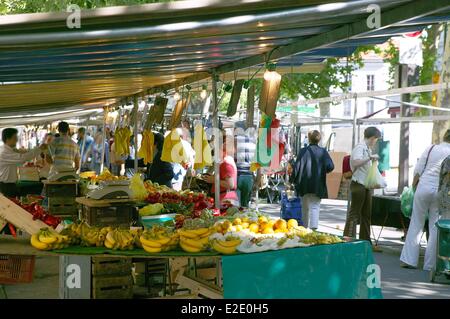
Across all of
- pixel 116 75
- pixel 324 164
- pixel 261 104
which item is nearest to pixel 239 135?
pixel 324 164

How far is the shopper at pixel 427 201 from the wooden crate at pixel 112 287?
436 centimetres

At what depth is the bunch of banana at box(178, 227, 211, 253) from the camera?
5.60 m

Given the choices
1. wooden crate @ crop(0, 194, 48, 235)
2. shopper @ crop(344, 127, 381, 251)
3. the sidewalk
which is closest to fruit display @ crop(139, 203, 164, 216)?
wooden crate @ crop(0, 194, 48, 235)

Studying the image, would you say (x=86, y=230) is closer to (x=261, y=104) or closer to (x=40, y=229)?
(x=40, y=229)

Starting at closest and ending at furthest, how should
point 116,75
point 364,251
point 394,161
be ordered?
point 364,251 → point 116,75 → point 394,161

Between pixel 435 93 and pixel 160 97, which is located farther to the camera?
pixel 435 93

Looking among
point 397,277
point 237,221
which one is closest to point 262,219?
point 237,221

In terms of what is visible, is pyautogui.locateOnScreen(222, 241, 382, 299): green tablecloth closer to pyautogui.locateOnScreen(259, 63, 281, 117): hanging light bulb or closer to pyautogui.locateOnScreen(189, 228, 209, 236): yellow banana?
pyautogui.locateOnScreen(189, 228, 209, 236): yellow banana

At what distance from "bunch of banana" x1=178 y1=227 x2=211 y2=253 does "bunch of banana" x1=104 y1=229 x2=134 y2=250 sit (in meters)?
0.43

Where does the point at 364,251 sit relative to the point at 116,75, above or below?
below

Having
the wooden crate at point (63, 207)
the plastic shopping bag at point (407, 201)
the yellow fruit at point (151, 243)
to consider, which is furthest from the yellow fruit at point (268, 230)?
the wooden crate at point (63, 207)

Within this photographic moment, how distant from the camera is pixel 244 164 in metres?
11.9
